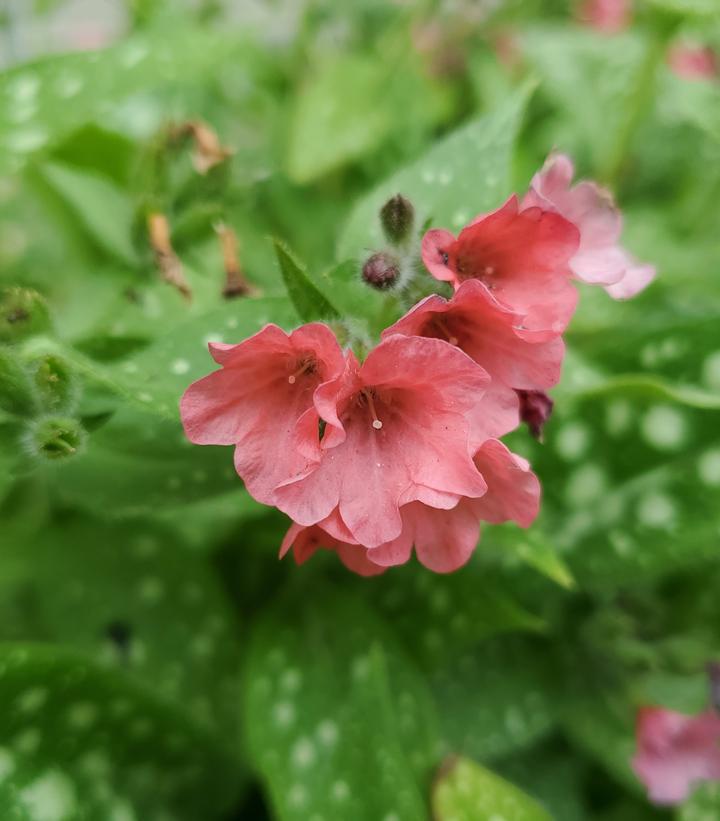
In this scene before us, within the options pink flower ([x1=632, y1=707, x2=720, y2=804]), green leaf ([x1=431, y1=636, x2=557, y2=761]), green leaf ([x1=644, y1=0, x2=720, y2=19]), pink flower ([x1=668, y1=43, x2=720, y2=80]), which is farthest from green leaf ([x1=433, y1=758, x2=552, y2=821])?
pink flower ([x1=668, y1=43, x2=720, y2=80])

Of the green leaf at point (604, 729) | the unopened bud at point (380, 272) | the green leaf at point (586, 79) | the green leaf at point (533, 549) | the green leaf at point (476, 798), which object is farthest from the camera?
the green leaf at point (586, 79)

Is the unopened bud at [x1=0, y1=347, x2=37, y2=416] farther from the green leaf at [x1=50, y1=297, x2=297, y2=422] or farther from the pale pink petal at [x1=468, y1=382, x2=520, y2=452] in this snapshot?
the pale pink petal at [x1=468, y1=382, x2=520, y2=452]

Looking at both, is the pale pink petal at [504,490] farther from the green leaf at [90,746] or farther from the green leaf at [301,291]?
the green leaf at [90,746]

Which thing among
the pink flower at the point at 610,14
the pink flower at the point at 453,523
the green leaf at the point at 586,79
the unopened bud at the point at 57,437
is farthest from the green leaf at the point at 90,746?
the pink flower at the point at 610,14

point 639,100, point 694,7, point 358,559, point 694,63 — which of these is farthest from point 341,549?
point 694,63

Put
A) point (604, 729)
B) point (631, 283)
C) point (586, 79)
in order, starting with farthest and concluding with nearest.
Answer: point (586, 79) → point (604, 729) → point (631, 283)

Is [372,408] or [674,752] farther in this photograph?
[674,752]

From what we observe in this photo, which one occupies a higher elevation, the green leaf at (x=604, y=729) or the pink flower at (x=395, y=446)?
the pink flower at (x=395, y=446)

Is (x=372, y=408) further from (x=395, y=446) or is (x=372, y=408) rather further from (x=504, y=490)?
(x=504, y=490)
